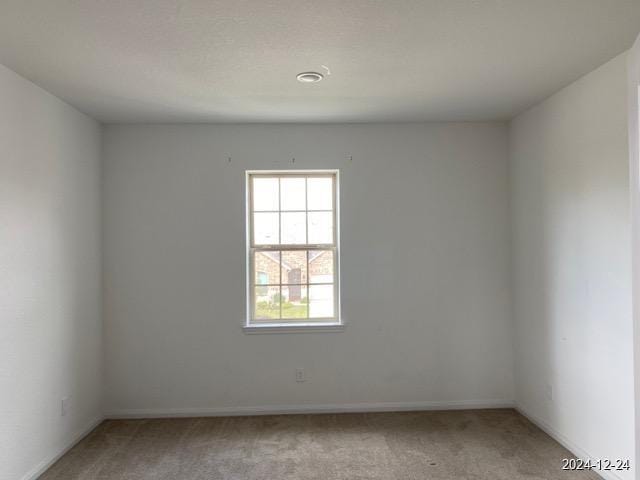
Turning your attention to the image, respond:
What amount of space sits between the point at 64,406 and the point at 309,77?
9.62 feet

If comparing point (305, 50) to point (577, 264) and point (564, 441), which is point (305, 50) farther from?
point (564, 441)

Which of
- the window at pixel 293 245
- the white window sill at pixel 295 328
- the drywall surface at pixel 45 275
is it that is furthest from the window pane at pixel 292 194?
the drywall surface at pixel 45 275

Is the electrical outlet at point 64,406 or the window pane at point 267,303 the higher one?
the window pane at point 267,303

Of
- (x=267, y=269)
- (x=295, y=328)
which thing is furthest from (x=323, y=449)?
(x=267, y=269)

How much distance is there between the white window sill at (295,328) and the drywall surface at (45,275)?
1.33 metres

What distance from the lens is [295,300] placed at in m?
4.24

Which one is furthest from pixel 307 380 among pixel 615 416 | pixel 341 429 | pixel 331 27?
pixel 331 27

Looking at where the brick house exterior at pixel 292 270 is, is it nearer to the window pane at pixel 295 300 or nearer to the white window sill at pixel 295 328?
the window pane at pixel 295 300

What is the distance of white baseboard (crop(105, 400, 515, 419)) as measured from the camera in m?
4.04

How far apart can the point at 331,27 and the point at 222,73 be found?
92 cm

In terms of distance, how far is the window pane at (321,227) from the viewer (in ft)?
14.0

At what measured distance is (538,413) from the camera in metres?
3.73

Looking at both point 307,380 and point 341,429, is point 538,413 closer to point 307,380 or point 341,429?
point 341,429

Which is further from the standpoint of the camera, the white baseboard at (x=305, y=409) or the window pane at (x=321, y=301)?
the window pane at (x=321, y=301)
